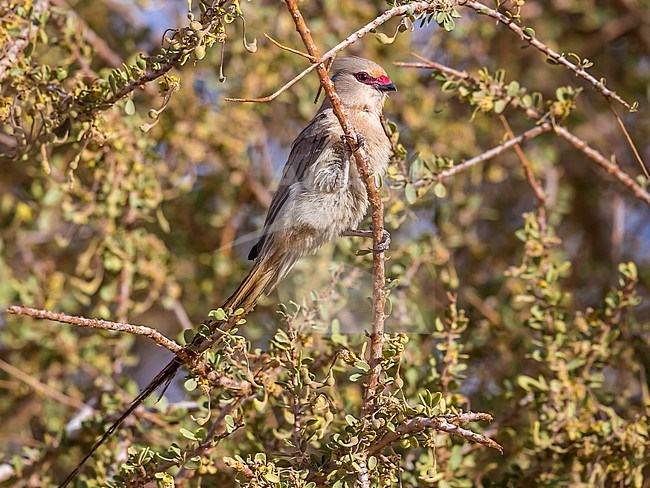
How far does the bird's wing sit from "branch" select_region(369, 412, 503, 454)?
3.55ft

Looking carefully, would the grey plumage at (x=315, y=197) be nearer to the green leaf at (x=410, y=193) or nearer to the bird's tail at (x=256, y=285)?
the bird's tail at (x=256, y=285)

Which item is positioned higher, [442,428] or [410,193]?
[410,193]

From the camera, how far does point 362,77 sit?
325 centimetres

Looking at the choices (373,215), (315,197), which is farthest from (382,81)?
(373,215)

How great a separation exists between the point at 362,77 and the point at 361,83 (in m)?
0.03

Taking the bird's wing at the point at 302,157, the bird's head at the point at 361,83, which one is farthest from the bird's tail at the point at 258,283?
the bird's head at the point at 361,83

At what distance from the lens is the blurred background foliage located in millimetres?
2486

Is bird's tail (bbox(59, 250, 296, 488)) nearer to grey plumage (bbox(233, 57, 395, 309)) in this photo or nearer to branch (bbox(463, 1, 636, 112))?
grey plumage (bbox(233, 57, 395, 309))

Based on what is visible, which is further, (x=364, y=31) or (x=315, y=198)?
(x=315, y=198)

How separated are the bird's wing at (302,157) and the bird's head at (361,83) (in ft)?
0.55

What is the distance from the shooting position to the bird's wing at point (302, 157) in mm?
2979

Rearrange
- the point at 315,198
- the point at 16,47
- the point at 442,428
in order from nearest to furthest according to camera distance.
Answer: the point at 442,428 < the point at 16,47 < the point at 315,198

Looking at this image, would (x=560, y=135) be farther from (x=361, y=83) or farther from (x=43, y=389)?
(x=43, y=389)

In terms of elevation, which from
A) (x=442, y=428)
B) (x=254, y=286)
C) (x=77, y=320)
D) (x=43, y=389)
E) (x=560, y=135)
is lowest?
(x=442, y=428)
